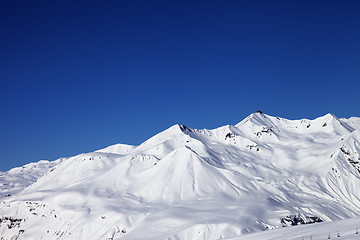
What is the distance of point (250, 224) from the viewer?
175250mm

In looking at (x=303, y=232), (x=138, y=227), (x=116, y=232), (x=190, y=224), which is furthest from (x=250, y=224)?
(x=303, y=232)

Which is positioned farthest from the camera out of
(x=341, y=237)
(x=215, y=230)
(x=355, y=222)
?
(x=215, y=230)

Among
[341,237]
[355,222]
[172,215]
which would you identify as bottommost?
[341,237]

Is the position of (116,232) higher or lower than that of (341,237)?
higher

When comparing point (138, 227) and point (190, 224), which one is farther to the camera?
point (138, 227)

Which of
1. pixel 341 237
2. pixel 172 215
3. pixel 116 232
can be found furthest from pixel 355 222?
pixel 116 232

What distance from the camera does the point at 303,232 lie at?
189 feet

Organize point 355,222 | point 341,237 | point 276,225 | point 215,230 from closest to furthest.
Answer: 1. point 341,237
2. point 355,222
3. point 215,230
4. point 276,225

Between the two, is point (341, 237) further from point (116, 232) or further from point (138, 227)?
point (116, 232)

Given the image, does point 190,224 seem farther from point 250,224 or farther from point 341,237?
point 341,237

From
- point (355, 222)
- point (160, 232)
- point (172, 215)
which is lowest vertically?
point (355, 222)

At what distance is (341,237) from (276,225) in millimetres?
146023

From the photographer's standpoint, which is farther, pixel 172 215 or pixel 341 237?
pixel 172 215

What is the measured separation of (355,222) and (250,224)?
411 feet
